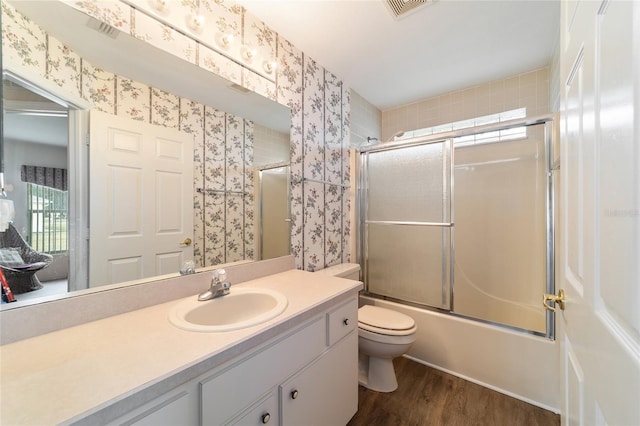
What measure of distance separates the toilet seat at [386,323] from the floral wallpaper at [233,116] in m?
0.51

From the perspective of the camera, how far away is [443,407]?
1518 millimetres

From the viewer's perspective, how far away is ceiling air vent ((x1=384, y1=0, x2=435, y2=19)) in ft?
4.47

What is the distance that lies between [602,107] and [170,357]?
1116 millimetres

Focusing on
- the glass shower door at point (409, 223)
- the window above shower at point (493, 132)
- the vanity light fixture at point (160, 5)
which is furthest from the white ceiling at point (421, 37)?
the glass shower door at point (409, 223)

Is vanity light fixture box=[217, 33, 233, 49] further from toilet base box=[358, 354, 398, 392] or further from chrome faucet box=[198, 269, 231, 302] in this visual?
toilet base box=[358, 354, 398, 392]

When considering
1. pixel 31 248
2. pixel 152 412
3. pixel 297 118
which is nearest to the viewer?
pixel 152 412

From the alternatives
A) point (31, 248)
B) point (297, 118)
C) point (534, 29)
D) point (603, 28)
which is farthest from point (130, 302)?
point (534, 29)

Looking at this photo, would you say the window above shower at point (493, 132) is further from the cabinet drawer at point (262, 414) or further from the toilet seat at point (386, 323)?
the cabinet drawer at point (262, 414)

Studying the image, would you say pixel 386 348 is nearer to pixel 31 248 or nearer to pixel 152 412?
pixel 152 412

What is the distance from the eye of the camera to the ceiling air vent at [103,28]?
0.93 metres

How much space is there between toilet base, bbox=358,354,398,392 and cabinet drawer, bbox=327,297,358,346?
1.86 ft

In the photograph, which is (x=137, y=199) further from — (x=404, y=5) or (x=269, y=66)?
(x=404, y=5)

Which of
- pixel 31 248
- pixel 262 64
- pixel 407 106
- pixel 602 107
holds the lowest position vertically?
pixel 31 248

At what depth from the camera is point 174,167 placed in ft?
3.75
